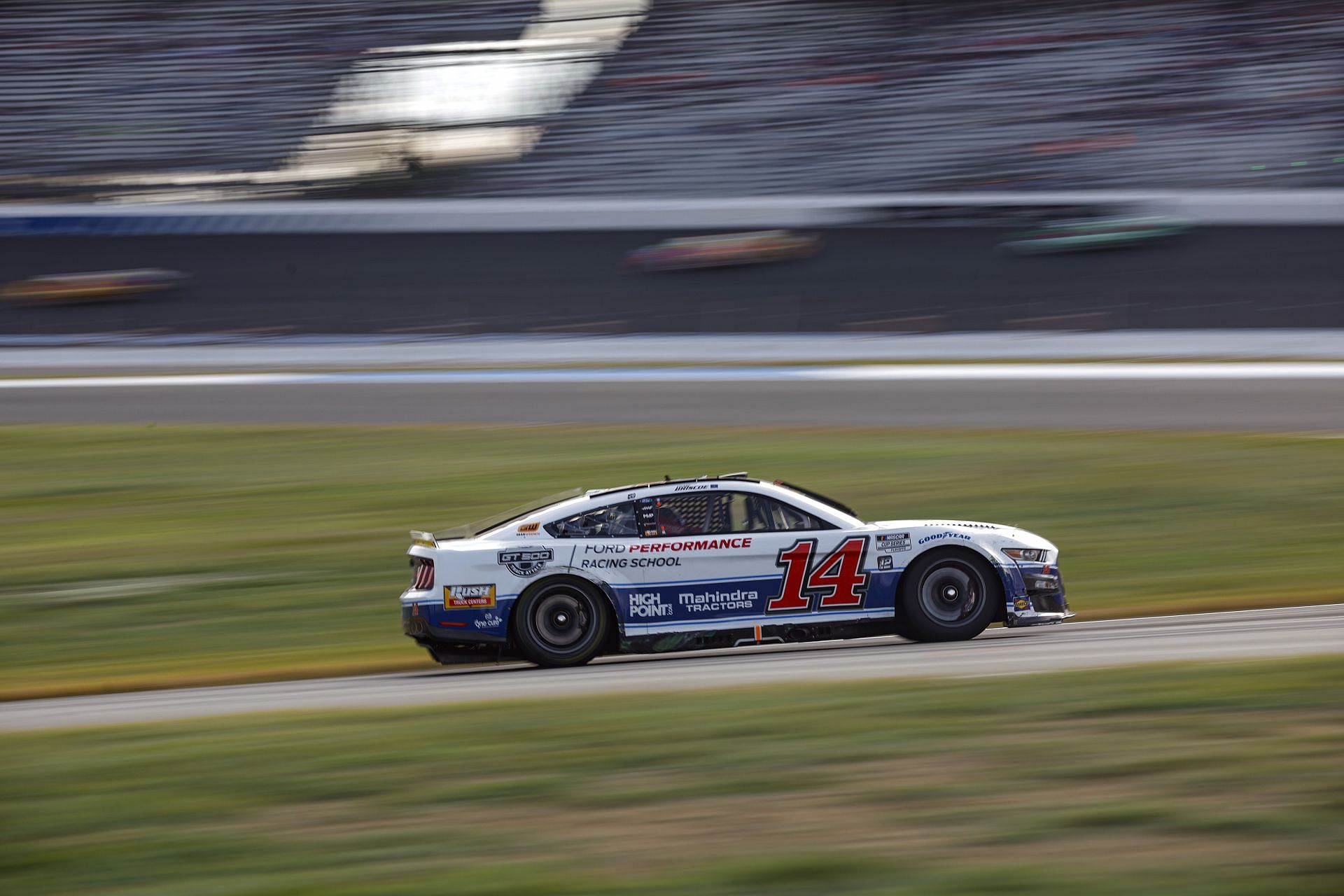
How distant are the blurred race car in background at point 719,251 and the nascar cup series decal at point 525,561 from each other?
13333mm

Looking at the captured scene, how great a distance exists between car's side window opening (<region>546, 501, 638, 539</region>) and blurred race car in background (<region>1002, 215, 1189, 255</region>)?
1307cm

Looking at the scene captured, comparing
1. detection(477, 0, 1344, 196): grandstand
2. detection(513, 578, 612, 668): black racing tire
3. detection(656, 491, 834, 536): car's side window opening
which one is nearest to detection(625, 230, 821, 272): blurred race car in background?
detection(477, 0, 1344, 196): grandstand

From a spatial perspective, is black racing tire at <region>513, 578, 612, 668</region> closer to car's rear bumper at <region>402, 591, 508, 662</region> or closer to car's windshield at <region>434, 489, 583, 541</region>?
car's rear bumper at <region>402, 591, 508, 662</region>

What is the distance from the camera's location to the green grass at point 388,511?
984 centimetres

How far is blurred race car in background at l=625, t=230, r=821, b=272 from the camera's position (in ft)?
69.1

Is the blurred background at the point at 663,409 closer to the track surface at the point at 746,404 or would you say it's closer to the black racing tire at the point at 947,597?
the track surface at the point at 746,404

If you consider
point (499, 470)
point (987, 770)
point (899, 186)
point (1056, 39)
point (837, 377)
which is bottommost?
point (987, 770)

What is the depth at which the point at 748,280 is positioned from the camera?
21.1 m

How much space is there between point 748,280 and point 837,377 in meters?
3.62

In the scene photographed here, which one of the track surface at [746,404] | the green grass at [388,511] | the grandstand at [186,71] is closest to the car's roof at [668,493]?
the green grass at [388,511]

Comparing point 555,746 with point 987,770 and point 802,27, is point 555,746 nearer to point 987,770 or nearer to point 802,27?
point 987,770

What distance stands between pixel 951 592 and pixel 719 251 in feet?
44.5

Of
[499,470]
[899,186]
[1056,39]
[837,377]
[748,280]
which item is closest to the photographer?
[499,470]

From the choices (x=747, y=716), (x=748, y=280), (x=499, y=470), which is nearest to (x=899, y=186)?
(x=748, y=280)
